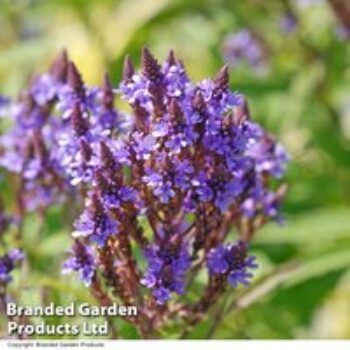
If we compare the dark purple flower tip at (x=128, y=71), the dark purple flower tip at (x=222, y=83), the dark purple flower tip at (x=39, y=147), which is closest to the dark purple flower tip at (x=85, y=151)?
the dark purple flower tip at (x=128, y=71)

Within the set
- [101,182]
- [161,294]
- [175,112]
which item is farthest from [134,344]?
[175,112]

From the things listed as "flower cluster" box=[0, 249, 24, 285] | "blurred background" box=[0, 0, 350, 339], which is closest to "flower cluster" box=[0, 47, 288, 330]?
"flower cluster" box=[0, 249, 24, 285]

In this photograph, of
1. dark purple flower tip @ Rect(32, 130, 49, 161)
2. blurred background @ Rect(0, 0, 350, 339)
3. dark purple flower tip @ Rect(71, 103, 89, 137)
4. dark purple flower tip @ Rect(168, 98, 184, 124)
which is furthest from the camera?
blurred background @ Rect(0, 0, 350, 339)

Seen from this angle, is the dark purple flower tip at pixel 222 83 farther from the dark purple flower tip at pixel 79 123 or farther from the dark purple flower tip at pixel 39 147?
the dark purple flower tip at pixel 39 147

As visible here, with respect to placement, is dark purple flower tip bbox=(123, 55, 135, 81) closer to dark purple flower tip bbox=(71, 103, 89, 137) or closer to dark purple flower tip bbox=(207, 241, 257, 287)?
dark purple flower tip bbox=(71, 103, 89, 137)

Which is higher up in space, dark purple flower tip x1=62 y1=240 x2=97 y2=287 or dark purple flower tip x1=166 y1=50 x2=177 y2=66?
dark purple flower tip x1=166 y1=50 x2=177 y2=66
